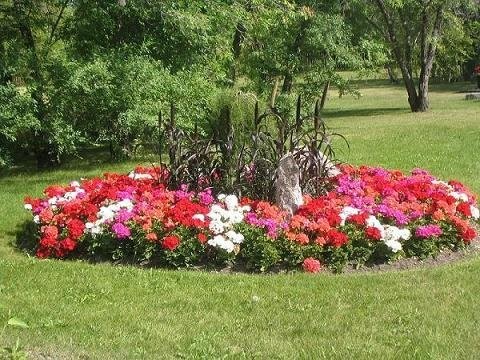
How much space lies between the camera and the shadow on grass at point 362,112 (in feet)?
92.9

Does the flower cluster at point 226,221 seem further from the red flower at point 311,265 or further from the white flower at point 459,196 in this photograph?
the white flower at point 459,196

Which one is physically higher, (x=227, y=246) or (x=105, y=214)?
(x=105, y=214)

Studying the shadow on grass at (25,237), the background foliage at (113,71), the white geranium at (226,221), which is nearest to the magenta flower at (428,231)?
the white geranium at (226,221)

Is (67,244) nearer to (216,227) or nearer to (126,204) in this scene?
(126,204)

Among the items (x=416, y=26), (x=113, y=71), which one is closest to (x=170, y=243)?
(x=113, y=71)

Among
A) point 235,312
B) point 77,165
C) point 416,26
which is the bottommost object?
point 77,165

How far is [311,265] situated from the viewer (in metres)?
6.32

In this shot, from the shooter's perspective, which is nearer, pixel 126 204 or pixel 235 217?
pixel 235 217

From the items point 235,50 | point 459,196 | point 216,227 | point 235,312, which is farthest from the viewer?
point 235,50

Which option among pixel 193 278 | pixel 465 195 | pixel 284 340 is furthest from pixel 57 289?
pixel 465 195

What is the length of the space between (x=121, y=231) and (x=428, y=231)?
3.07m

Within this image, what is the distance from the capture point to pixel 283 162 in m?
7.32

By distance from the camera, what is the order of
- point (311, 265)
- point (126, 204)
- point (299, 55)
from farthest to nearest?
point (299, 55), point (126, 204), point (311, 265)

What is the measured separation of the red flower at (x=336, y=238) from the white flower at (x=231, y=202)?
3.73 ft
